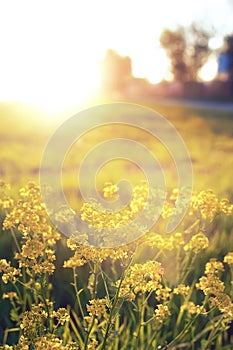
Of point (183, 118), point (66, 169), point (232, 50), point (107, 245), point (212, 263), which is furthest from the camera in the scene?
point (232, 50)

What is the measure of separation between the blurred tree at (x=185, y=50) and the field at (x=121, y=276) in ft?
112

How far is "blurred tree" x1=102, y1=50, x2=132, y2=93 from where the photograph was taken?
4356 cm

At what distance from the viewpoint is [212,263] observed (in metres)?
2.32

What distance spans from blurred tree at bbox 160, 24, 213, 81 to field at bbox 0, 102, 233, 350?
3418cm

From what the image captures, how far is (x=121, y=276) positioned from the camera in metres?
2.14

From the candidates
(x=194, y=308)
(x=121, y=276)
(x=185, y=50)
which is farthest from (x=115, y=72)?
(x=121, y=276)

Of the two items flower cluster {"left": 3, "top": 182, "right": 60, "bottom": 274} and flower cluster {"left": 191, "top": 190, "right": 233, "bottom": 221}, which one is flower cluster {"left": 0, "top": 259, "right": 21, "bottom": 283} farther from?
flower cluster {"left": 191, "top": 190, "right": 233, "bottom": 221}

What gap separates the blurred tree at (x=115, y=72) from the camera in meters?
43.6

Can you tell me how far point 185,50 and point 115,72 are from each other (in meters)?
5.76

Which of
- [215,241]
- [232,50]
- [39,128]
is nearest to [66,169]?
[215,241]

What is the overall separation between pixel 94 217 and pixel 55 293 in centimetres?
165

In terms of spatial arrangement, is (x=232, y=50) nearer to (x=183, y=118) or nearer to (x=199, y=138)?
(x=183, y=118)

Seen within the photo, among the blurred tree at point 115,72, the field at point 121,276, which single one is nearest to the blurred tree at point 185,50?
the blurred tree at point 115,72

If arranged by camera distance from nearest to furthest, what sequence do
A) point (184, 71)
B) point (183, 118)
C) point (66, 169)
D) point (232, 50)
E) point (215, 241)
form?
point (215, 241), point (66, 169), point (183, 118), point (232, 50), point (184, 71)
